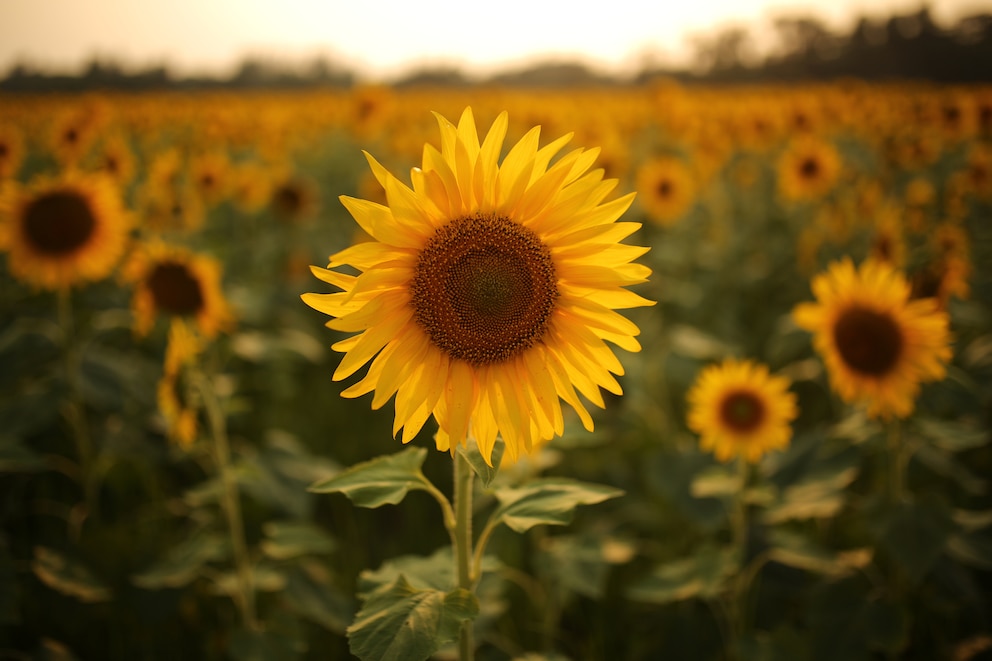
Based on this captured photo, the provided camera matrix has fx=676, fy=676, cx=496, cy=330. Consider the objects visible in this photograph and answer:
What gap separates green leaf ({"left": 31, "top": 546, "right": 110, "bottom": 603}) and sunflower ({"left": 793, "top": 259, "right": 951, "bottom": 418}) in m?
3.26

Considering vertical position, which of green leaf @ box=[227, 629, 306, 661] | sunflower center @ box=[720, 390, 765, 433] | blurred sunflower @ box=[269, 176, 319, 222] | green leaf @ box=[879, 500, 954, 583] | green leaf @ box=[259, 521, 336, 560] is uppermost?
blurred sunflower @ box=[269, 176, 319, 222]

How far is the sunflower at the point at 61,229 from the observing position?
3703mm

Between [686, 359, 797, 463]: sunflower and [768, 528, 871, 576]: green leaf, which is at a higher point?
[686, 359, 797, 463]: sunflower

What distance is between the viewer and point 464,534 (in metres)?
1.78

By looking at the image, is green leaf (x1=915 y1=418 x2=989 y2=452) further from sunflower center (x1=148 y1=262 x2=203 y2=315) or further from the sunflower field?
sunflower center (x1=148 y1=262 x2=203 y2=315)

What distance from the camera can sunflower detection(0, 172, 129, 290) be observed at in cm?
370

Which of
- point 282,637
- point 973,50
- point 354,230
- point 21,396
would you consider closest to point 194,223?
point 354,230

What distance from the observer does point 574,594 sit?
341 cm

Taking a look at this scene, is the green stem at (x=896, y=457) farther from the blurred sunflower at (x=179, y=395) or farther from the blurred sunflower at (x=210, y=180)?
the blurred sunflower at (x=210, y=180)

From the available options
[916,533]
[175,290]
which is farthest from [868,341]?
[175,290]

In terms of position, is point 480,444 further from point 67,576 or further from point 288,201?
point 288,201

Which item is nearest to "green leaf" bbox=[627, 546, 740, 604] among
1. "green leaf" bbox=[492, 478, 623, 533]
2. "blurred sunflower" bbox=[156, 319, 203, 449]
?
"green leaf" bbox=[492, 478, 623, 533]

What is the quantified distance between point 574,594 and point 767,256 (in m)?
5.74

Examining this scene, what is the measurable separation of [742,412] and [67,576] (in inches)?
121
